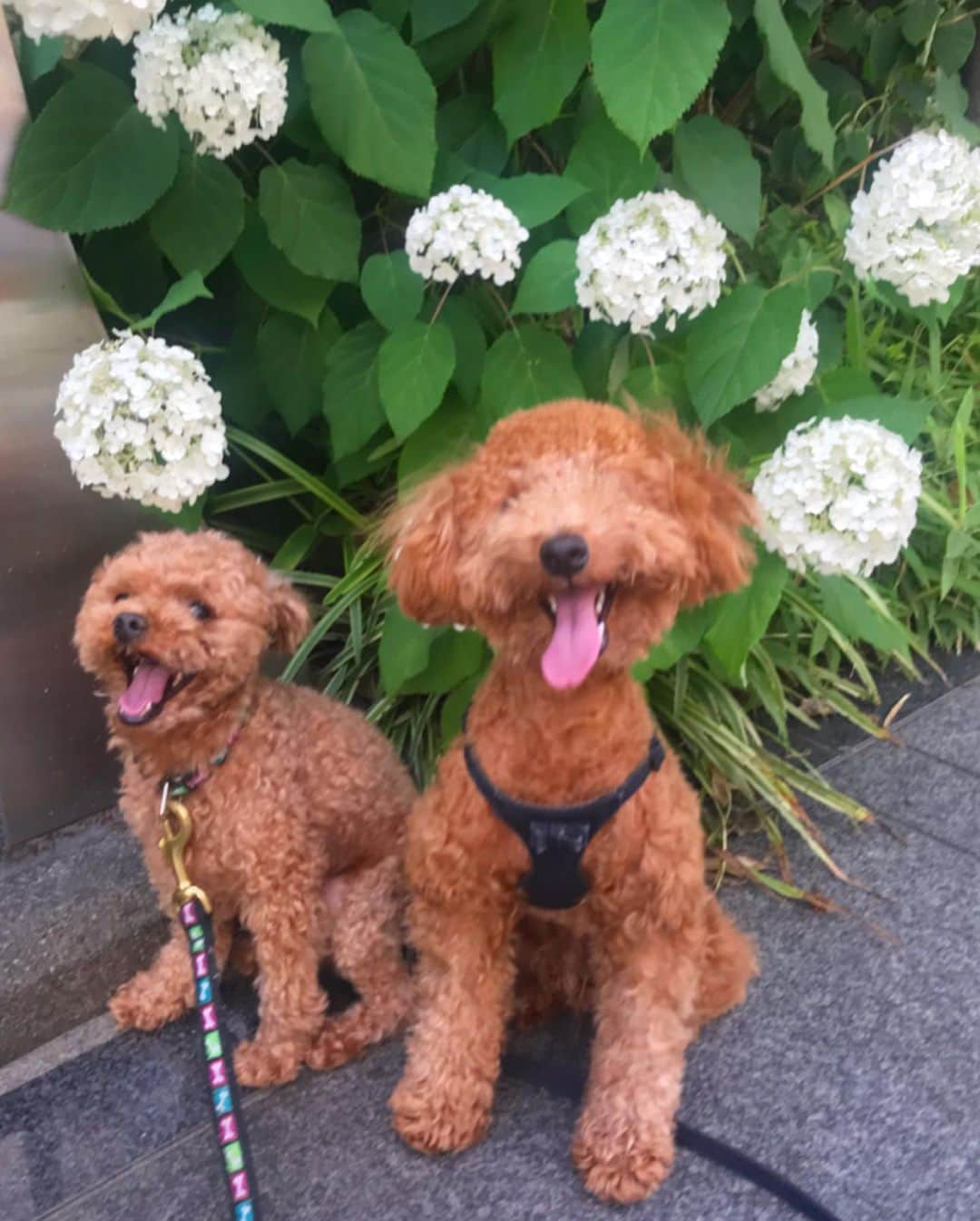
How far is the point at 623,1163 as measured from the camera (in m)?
1.46

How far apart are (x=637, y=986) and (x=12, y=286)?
159 cm

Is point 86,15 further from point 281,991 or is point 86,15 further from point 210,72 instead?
point 281,991

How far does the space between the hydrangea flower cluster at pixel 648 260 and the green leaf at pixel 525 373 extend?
18cm

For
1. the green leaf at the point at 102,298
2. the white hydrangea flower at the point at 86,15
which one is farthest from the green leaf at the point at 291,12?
the green leaf at the point at 102,298

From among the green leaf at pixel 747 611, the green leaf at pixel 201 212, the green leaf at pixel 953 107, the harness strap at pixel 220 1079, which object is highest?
the green leaf at pixel 201 212

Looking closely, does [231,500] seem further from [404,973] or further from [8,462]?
[404,973]

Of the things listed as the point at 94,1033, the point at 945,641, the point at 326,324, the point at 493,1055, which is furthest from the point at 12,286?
the point at 945,641

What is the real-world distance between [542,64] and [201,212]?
25.2 inches

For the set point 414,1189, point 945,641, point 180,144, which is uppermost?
point 180,144

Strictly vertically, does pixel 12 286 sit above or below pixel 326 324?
above

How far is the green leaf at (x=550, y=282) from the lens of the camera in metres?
1.67

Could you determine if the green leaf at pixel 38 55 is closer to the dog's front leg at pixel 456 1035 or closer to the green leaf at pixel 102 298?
the green leaf at pixel 102 298

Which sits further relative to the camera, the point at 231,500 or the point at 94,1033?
the point at 231,500

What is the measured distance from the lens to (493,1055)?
62.6 inches
